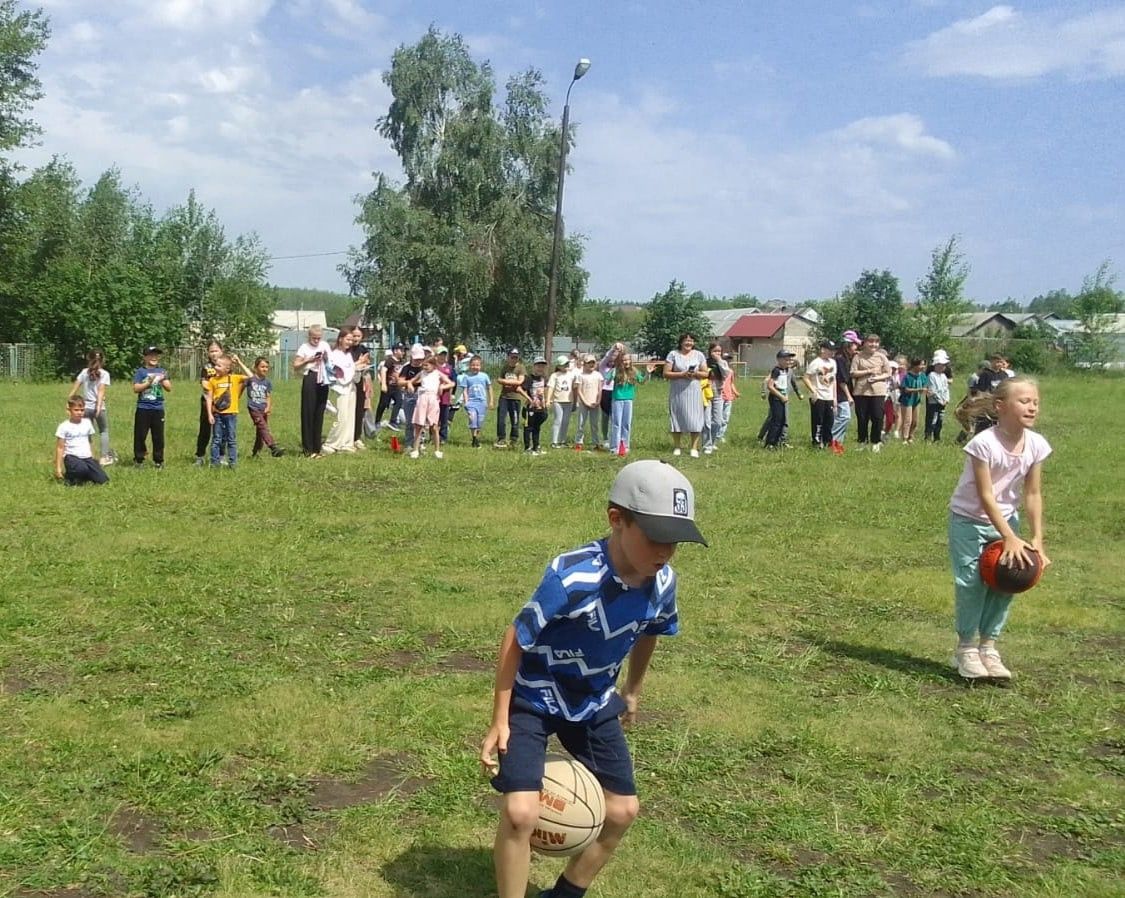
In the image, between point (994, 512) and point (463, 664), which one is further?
point (463, 664)

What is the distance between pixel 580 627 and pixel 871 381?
16509 mm

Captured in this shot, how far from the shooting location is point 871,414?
1933cm

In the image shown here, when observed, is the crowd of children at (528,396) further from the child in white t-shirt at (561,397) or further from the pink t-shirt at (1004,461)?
the pink t-shirt at (1004,461)

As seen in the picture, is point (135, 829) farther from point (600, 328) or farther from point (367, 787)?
point (600, 328)

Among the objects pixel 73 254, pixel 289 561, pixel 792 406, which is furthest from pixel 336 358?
pixel 73 254

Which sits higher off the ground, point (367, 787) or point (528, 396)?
point (528, 396)

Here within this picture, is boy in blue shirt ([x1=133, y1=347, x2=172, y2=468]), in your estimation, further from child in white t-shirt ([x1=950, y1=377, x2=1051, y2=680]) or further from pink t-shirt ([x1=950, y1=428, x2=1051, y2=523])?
pink t-shirt ([x1=950, y1=428, x2=1051, y2=523])

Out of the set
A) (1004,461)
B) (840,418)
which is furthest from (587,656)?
(840,418)

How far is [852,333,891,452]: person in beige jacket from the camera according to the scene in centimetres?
1906

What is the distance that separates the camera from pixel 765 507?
1305cm

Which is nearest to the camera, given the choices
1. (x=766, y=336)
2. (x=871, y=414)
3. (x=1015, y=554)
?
(x=1015, y=554)

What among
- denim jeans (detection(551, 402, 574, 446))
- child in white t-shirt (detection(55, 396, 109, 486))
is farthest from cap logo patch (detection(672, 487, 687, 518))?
denim jeans (detection(551, 402, 574, 446))

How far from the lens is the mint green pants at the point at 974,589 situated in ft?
21.9

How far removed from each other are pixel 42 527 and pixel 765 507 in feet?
25.8
